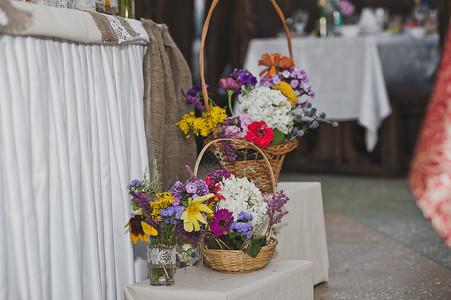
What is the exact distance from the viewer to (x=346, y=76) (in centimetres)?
455

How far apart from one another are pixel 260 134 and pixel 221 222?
39 centimetres

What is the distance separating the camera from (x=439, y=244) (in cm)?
292

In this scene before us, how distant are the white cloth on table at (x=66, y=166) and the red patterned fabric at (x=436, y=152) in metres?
2.46

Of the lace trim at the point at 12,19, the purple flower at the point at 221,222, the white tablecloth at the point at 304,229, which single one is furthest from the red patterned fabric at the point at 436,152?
the lace trim at the point at 12,19

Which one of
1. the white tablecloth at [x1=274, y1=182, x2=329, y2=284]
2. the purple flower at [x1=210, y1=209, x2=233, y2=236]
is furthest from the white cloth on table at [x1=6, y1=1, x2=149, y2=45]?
the white tablecloth at [x1=274, y1=182, x2=329, y2=284]

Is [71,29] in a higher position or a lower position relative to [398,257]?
higher

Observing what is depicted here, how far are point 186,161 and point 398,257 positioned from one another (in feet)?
3.64

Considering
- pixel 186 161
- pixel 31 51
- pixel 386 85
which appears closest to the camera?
pixel 31 51

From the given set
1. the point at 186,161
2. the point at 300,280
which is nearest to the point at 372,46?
the point at 186,161

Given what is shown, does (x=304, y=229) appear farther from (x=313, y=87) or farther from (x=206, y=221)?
(x=313, y=87)

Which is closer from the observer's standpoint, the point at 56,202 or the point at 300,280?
the point at 56,202

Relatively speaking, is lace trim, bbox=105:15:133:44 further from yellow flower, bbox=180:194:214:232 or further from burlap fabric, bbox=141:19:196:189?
yellow flower, bbox=180:194:214:232

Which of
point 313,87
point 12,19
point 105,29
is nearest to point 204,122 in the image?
point 105,29

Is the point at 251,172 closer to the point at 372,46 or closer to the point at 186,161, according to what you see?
the point at 186,161
